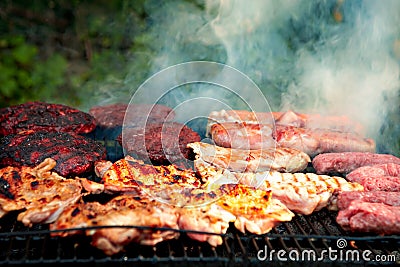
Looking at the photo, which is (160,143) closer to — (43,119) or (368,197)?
(43,119)

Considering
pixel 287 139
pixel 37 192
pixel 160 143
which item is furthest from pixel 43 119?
pixel 287 139

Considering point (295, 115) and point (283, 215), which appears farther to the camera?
point (295, 115)

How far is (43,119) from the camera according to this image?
4.97 meters

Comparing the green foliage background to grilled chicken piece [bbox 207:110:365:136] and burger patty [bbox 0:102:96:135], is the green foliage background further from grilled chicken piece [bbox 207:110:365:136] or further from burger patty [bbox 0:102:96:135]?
grilled chicken piece [bbox 207:110:365:136]

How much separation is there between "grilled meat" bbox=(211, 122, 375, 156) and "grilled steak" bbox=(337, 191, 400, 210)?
1.29 meters

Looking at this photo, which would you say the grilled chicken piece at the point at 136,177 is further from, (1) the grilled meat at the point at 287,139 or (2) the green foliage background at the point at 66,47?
(2) the green foliage background at the point at 66,47

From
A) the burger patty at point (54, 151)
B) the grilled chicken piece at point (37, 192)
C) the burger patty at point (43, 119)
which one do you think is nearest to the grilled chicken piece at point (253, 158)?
the burger patty at point (54, 151)

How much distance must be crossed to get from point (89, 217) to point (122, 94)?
171 inches

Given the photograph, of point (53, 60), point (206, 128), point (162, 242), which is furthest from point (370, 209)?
point (53, 60)

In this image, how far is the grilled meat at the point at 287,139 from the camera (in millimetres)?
4852

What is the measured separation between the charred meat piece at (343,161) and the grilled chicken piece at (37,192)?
8.47ft

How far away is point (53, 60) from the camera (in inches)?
312

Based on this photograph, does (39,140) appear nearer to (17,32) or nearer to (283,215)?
(283,215)

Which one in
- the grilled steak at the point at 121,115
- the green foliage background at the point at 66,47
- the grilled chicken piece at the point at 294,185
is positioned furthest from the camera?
the green foliage background at the point at 66,47
